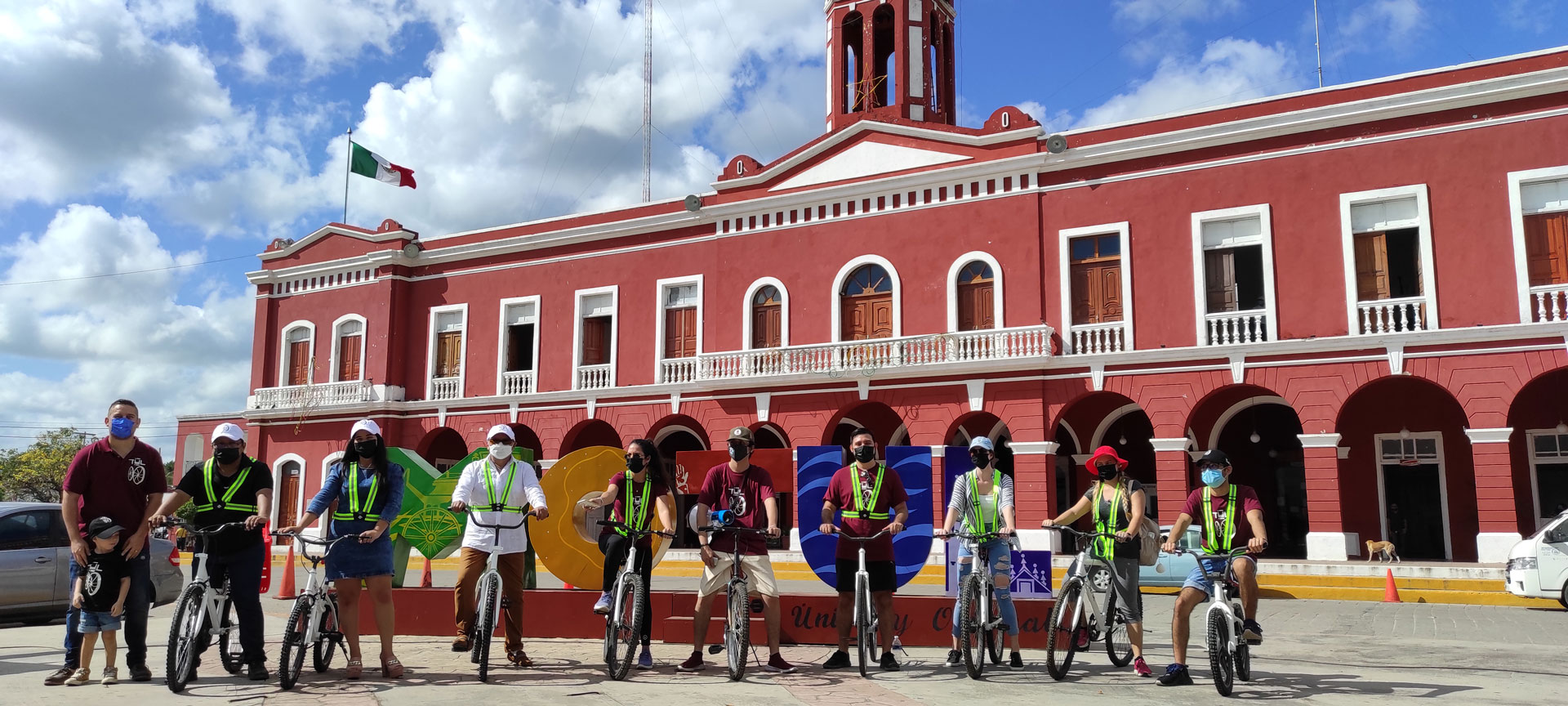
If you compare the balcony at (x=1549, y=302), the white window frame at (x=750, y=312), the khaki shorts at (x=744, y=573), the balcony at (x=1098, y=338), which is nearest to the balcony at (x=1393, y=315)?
the balcony at (x=1549, y=302)

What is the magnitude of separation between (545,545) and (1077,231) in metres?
13.0

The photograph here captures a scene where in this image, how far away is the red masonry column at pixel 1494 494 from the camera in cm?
1650

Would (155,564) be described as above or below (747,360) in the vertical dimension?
below

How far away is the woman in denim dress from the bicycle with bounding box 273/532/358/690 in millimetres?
89

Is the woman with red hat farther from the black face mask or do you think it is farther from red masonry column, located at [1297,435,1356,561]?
red masonry column, located at [1297,435,1356,561]

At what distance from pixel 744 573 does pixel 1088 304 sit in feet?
45.6

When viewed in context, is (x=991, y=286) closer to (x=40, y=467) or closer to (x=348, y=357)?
(x=348, y=357)

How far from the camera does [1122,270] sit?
19.8m

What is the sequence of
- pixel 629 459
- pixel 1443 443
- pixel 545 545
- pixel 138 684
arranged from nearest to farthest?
pixel 138 684, pixel 629 459, pixel 545 545, pixel 1443 443

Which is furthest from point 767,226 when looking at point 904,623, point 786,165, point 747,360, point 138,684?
point 138,684

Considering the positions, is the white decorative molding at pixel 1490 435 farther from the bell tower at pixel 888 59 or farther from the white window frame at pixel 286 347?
the white window frame at pixel 286 347

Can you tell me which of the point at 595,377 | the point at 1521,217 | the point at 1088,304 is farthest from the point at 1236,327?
the point at 595,377

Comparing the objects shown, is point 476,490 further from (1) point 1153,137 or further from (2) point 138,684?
(1) point 1153,137

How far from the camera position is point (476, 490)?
8.06 metres
